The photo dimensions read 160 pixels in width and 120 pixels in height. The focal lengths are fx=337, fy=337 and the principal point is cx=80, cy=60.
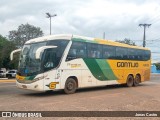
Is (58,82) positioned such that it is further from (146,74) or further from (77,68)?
(146,74)

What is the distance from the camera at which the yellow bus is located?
17.6m

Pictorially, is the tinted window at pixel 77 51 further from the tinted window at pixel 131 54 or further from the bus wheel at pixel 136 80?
the bus wheel at pixel 136 80

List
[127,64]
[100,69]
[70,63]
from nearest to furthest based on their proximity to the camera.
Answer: [70,63], [100,69], [127,64]

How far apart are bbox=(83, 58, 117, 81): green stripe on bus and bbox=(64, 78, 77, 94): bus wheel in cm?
166

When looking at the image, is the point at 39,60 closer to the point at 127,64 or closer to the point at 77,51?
the point at 77,51

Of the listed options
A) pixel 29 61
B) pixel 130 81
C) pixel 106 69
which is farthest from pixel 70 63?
pixel 130 81

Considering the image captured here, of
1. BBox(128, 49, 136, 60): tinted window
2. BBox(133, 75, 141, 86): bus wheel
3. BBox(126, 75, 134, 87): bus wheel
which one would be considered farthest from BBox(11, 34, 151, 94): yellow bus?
BBox(133, 75, 141, 86): bus wheel

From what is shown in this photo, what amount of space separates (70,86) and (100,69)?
328 centimetres

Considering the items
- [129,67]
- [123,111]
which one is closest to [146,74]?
[129,67]

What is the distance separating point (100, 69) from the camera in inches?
858

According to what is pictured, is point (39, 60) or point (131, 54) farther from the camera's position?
point (131, 54)

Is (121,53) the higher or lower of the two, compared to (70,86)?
higher

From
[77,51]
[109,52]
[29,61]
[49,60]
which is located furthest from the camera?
[109,52]

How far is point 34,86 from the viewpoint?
17469 mm
